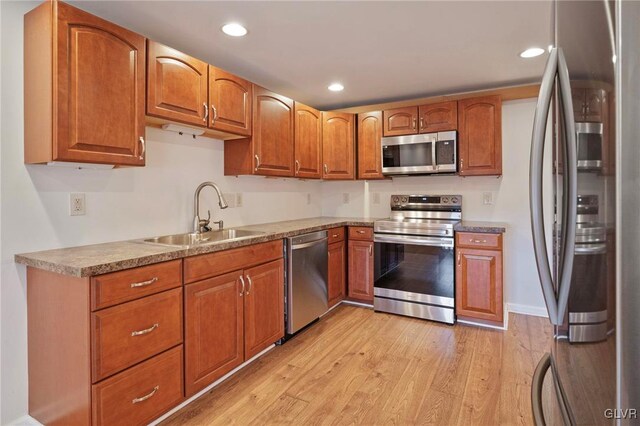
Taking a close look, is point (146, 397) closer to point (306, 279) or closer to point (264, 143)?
point (306, 279)

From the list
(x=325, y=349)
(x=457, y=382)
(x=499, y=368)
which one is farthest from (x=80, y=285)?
(x=499, y=368)

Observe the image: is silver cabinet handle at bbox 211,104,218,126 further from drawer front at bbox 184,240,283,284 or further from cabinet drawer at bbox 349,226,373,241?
cabinet drawer at bbox 349,226,373,241

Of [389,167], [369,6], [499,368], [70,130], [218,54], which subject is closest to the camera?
[70,130]

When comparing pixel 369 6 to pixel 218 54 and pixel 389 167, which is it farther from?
pixel 389 167

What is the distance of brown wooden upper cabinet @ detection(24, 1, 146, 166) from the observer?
1581mm

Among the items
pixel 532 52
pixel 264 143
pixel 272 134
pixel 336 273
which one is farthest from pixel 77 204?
pixel 532 52

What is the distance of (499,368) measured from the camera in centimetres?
234

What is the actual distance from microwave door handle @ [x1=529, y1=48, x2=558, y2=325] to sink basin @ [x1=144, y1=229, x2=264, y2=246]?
1746 millimetres

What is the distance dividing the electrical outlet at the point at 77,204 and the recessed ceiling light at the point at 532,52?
10.1 ft

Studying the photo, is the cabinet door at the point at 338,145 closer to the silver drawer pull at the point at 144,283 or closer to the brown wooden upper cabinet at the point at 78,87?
Result: the brown wooden upper cabinet at the point at 78,87

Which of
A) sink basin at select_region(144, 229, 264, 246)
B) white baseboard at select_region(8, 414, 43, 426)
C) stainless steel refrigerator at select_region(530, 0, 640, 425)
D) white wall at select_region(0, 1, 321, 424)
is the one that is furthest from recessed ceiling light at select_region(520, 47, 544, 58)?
white baseboard at select_region(8, 414, 43, 426)

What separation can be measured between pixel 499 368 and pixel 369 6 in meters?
2.45

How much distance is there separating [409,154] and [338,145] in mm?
785

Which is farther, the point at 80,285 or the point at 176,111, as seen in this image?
the point at 176,111
